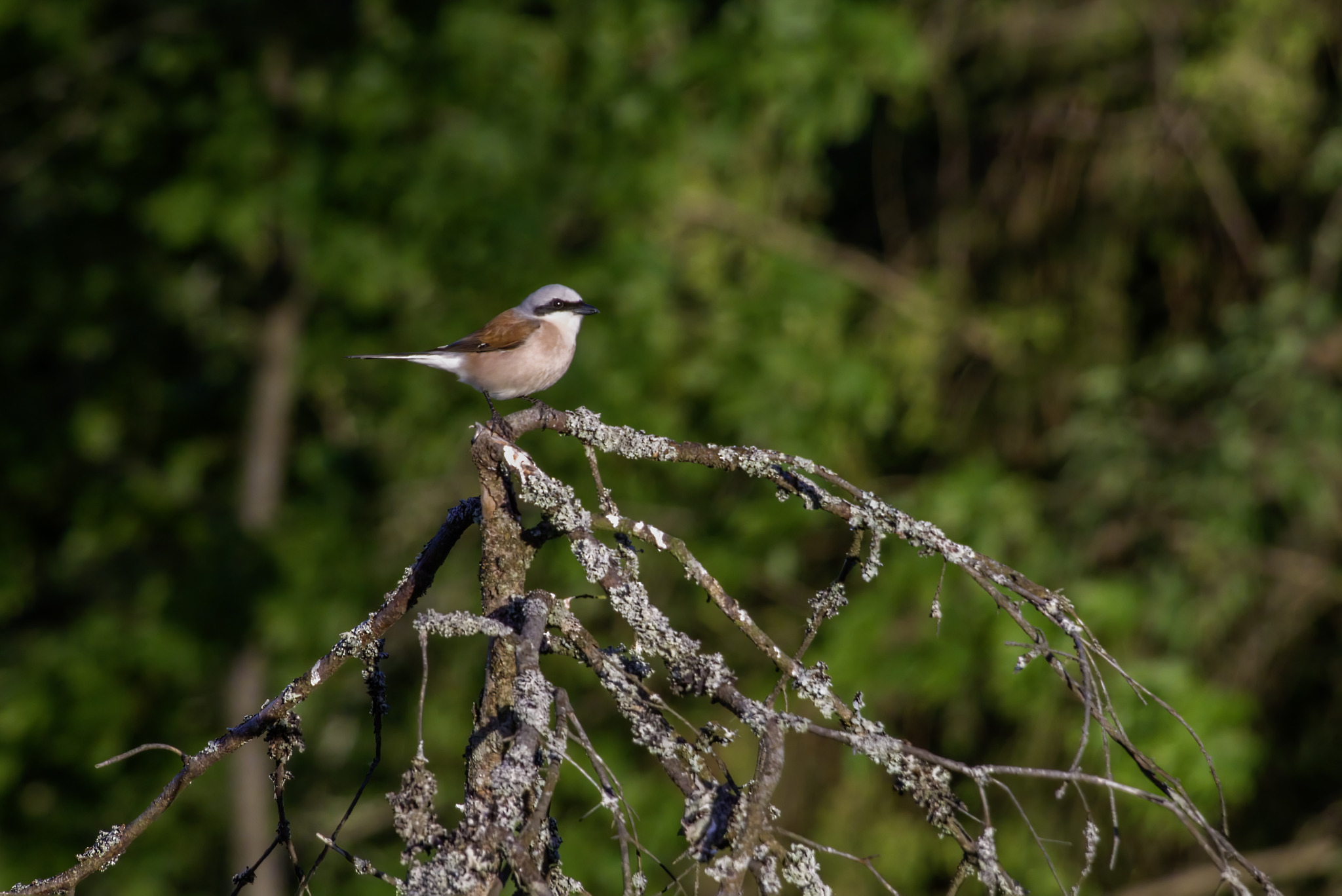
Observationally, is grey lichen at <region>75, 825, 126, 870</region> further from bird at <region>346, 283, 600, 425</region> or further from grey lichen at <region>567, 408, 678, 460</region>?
bird at <region>346, 283, 600, 425</region>

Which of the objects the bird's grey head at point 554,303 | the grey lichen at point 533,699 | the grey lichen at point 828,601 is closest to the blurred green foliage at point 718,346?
the bird's grey head at point 554,303

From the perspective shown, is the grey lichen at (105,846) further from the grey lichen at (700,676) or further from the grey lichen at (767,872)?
the grey lichen at (767,872)

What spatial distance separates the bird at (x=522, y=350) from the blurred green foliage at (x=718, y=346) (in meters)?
1.01

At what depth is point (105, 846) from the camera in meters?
1.88

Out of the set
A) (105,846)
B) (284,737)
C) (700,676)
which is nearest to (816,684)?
(700,676)

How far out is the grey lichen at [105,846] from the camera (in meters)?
1.84

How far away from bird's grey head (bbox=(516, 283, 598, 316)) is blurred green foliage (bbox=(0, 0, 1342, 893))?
927mm

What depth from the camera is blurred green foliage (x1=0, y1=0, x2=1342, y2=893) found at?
6227 millimetres

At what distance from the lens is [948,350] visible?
727cm

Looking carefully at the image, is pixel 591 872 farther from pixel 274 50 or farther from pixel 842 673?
pixel 274 50

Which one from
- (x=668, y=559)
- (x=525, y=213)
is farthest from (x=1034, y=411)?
(x=525, y=213)

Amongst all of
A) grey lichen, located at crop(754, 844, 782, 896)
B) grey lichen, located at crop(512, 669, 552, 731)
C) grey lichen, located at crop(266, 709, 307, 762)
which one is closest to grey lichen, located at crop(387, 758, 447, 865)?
grey lichen, located at crop(512, 669, 552, 731)

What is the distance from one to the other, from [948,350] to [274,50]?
4.50 meters

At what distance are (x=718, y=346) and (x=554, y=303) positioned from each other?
1644mm
